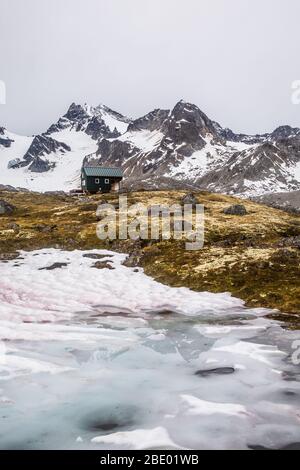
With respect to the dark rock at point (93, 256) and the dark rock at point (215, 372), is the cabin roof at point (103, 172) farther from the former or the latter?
the dark rock at point (215, 372)

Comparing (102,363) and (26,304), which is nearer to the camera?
(102,363)

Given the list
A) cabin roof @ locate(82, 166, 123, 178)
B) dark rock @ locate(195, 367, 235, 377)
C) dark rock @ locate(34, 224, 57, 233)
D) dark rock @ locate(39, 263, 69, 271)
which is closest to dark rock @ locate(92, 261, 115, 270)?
dark rock @ locate(39, 263, 69, 271)

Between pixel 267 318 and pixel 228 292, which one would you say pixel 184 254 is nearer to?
pixel 228 292

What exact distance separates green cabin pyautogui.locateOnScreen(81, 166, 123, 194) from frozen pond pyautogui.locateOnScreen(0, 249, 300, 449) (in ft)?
344

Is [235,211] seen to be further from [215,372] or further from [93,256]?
[215,372]

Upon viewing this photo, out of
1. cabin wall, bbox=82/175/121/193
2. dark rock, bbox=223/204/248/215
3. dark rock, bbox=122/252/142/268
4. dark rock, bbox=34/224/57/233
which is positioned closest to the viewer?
dark rock, bbox=122/252/142/268

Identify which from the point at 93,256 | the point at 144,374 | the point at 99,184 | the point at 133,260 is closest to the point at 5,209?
the point at 99,184

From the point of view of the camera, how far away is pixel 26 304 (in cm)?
3105

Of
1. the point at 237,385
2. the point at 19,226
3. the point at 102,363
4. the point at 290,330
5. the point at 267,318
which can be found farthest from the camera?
the point at 19,226

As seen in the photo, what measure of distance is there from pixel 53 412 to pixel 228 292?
70.3ft

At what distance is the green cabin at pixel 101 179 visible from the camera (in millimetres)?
135500

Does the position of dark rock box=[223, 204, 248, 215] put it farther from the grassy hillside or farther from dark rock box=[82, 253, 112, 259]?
dark rock box=[82, 253, 112, 259]

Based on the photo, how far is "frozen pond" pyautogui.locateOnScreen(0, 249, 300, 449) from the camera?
44.1ft
